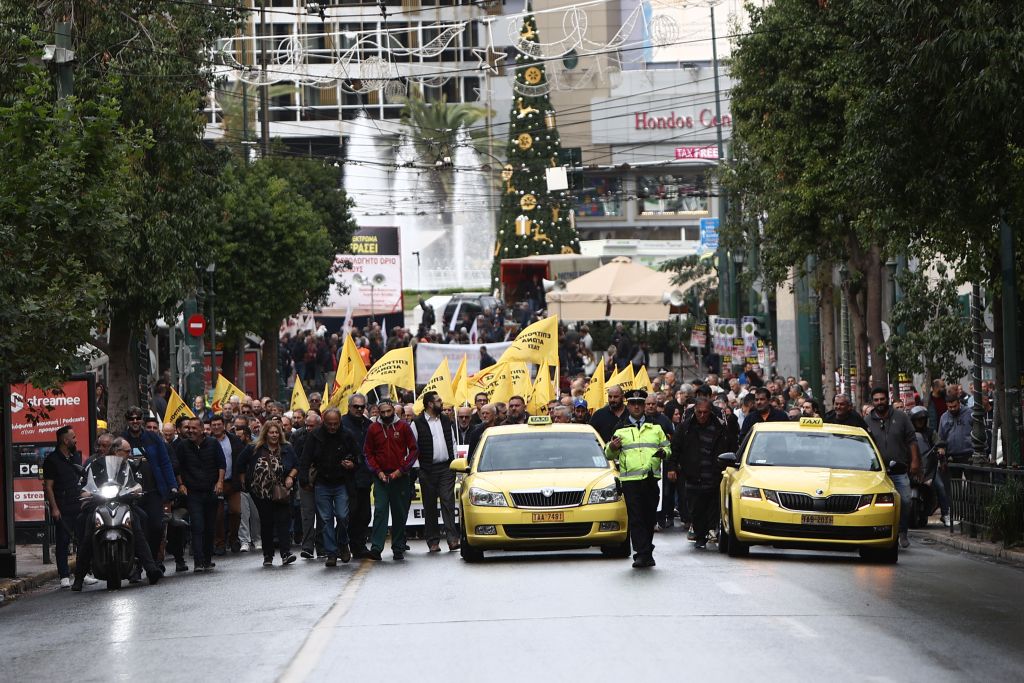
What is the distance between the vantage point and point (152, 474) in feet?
63.5

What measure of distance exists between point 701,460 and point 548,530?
2.76 metres

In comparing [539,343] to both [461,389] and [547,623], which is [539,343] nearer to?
[461,389]

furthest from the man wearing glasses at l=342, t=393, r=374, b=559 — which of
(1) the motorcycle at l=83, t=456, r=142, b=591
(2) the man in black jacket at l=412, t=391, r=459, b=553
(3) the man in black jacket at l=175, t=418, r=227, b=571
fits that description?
(1) the motorcycle at l=83, t=456, r=142, b=591

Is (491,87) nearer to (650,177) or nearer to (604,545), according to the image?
(650,177)

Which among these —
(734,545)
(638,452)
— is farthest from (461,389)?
(638,452)

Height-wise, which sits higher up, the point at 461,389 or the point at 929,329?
the point at 929,329

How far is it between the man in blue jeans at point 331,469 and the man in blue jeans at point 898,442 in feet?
19.4

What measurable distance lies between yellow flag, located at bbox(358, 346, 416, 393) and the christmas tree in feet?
178

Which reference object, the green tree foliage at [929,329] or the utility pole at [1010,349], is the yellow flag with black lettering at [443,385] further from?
the utility pole at [1010,349]

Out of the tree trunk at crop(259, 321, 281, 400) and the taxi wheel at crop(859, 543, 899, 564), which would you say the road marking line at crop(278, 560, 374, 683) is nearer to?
the taxi wheel at crop(859, 543, 899, 564)

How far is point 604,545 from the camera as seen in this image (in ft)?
59.4

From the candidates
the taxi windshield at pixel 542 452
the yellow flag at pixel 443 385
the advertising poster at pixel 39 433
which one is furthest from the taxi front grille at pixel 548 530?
the yellow flag at pixel 443 385

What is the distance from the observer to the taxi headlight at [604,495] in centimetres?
1783

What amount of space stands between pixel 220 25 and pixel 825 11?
10.2 meters
